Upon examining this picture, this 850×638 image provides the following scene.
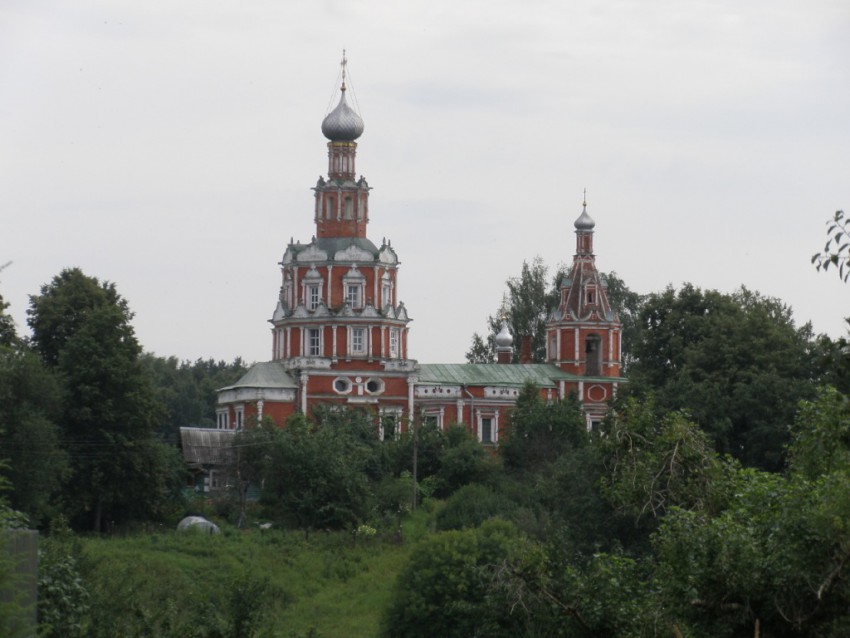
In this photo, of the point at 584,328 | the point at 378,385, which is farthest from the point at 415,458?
the point at 584,328

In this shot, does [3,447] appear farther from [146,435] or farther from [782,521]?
[782,521]

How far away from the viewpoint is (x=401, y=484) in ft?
183

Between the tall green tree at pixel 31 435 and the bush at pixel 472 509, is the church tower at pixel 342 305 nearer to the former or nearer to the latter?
the bush at pixel 472 509

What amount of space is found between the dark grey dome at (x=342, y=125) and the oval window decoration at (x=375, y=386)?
8408 mm

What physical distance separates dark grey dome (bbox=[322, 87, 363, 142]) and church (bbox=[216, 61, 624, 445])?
0.03 meters

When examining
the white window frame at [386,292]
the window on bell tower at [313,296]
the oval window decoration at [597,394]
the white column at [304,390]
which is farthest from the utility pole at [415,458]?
the oval window decoration at [597,394]

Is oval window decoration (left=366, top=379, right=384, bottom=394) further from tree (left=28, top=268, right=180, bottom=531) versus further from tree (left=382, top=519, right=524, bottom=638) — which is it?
tree (left=382, top=519, right=524, bottom=638)

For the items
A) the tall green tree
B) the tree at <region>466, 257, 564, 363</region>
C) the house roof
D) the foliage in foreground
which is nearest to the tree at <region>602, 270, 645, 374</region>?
the tree at <region>466, 257, 564, 363</region>

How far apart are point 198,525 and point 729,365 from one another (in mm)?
15139

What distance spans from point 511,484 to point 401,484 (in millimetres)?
3245

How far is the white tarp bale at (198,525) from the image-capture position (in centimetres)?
5046

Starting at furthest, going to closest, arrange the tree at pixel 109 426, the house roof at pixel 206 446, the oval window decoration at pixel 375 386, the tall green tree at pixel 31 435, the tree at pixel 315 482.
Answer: the oval window decoration at pixel 375 386
the house roof at pixel 206 446
the tree at pixel 315 482
the tree at pixel 109 426
the tall green tree at pixel 31 435

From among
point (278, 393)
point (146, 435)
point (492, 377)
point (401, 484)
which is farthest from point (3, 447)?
point (492, 377)

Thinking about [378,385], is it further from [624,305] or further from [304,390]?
[624,305]
